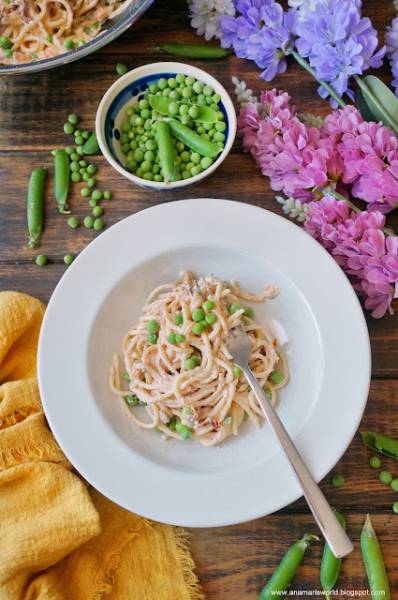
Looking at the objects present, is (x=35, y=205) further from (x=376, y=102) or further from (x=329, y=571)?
(x=329, y=571)

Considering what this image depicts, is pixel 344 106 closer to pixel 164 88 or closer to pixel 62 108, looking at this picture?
pixel 164 88

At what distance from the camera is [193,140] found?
8.29 feet

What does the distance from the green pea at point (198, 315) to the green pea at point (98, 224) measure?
623 mm

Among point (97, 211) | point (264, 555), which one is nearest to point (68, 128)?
point (97, 211)

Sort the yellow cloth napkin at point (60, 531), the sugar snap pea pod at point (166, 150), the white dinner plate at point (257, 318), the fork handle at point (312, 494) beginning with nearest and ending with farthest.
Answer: the fork handle at point (312, 494) → the white dinner plate at point (257, 318) → the yellow cloth napkin at point (60, 531) → the sugar snap pea pod at point (166, 150)

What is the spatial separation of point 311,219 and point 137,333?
0.83 metres

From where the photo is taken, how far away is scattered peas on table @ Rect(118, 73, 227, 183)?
253 centimetres

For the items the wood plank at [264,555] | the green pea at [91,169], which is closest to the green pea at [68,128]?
the green pea at [91,169]

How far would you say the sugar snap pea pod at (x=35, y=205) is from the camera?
103 inches

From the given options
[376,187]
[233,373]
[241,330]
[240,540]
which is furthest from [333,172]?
[240,540]

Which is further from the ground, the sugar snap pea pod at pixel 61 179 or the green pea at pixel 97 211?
the sugar snap pea pod at pixel 61 179

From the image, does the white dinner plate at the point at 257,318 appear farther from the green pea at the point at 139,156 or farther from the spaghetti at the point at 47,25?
the spaghetti at the point at 47,25

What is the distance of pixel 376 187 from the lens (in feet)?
7.77

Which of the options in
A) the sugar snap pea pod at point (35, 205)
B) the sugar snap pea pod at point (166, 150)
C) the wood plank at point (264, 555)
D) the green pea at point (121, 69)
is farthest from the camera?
the green pea at point (121, 69)
